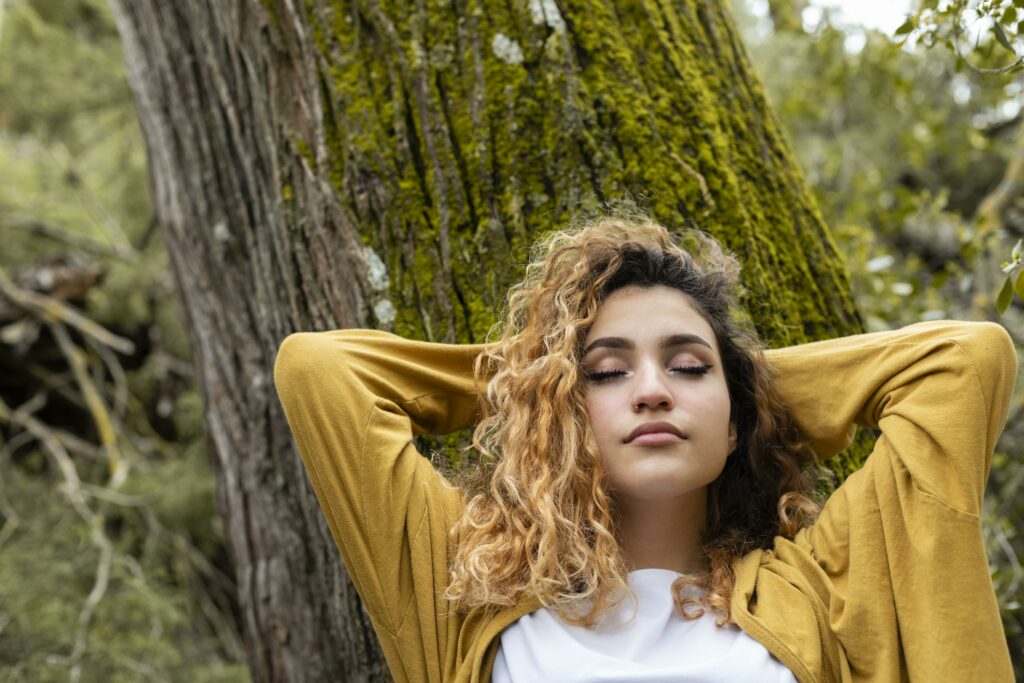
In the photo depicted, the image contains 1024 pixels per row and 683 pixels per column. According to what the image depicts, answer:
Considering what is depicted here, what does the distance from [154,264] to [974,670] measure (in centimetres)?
551

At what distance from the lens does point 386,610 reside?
196 centimetres

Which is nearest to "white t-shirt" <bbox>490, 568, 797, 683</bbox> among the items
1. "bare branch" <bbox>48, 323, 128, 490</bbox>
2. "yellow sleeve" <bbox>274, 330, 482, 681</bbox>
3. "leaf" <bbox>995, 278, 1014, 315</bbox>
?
"yellow sleeve" <bbox>274, 330, 482, 681</bbox>

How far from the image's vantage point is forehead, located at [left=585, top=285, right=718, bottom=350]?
1.98 meters

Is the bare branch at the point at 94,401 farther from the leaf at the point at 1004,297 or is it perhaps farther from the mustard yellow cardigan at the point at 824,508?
the leaf at the point at 1004,297

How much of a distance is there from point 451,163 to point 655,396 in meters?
0.86

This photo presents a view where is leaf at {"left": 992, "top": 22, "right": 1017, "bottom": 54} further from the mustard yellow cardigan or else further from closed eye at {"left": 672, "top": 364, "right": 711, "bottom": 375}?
closed eye at {"left": 672, "top": 364, "right": 711, "bottom": 375}

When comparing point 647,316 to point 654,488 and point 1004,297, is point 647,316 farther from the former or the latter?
point 1004,297

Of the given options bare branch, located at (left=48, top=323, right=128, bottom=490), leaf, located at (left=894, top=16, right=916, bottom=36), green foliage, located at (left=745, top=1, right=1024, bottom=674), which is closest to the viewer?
leaf, located at (left=894, top=16, right=916, bottom=36)

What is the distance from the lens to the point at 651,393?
1.87 meters

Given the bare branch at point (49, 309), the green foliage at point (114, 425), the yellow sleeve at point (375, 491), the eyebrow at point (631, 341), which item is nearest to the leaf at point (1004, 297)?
the eyebrow at point (631, 341)

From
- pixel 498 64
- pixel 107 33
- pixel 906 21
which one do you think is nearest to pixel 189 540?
pixel 107 33

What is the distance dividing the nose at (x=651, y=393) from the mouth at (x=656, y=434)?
3 cm

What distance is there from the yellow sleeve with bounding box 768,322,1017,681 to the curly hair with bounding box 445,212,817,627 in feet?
0.61

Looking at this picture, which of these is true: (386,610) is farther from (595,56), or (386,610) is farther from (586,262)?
(595,56)
